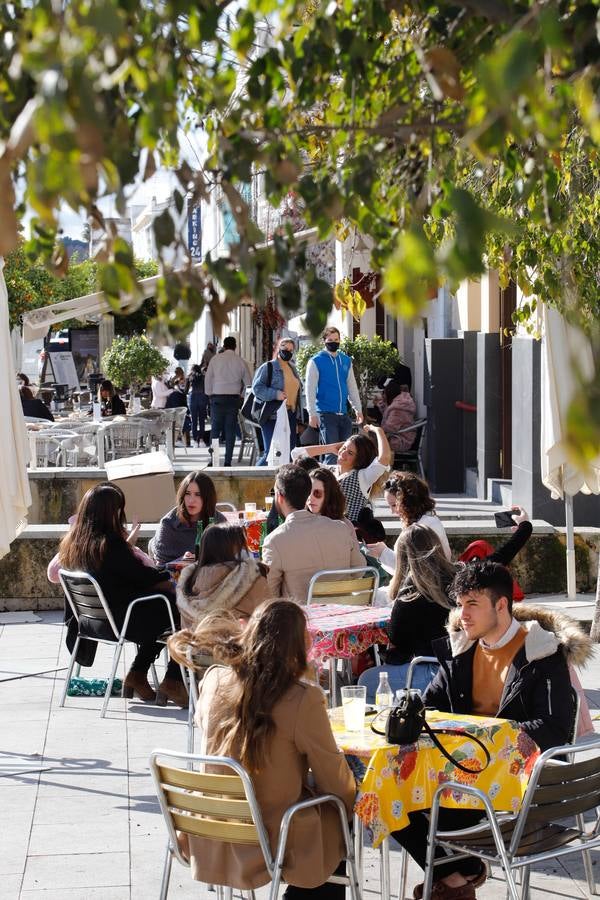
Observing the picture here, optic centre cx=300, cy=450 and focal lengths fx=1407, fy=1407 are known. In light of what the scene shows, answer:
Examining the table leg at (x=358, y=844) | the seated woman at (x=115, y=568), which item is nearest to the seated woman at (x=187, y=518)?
the seated woman at (x=115, y=568)

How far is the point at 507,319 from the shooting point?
1717cm

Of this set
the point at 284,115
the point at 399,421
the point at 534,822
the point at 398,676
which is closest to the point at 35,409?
the point at 399,421

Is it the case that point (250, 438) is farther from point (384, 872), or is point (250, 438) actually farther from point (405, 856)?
point (384, 872)

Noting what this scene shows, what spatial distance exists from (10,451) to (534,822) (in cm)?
429

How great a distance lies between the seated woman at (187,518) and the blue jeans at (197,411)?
743 inches

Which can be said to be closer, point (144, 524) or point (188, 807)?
point (188, 807)

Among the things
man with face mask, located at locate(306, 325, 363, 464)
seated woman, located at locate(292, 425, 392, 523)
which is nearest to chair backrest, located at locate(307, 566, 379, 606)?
→ seated woman, located at locate(292, 425, 392, 523)

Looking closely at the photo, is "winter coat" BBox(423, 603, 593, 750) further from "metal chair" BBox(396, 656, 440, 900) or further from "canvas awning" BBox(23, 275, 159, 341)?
"canvas awning" BBox(23, 275, 159, 341)

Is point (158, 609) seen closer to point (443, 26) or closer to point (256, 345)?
point (443, 26)

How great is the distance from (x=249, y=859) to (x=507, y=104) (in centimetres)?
317

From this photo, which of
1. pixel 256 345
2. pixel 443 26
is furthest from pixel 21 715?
pixel 256 345

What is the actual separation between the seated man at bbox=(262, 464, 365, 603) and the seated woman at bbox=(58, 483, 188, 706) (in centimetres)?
71

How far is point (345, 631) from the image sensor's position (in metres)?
6.96

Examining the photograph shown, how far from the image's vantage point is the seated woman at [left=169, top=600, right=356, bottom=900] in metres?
4.62
